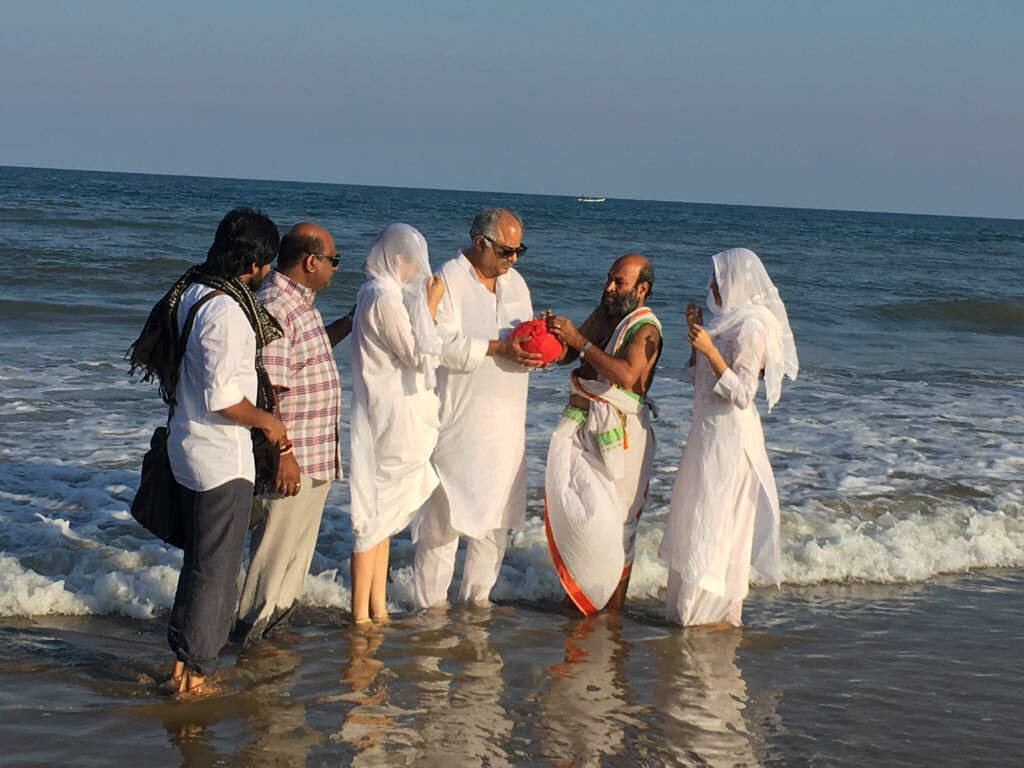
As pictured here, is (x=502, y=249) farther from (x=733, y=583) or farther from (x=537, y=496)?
(x=537, y=496)

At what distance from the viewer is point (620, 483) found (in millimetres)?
5465

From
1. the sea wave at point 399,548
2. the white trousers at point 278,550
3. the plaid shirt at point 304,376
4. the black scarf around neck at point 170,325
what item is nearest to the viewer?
the black scarf around neck at point 170,325

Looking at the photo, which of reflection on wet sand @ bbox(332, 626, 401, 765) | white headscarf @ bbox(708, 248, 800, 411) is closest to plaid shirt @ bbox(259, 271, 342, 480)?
reflection on wet sand @ bbox(332, 626, 401, 765)

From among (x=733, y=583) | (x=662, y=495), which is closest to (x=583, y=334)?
(x=733, y=583)

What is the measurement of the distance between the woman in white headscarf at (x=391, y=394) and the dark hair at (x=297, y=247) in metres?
0.29

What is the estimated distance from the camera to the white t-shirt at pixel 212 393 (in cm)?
385

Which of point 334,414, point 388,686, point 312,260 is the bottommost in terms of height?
point 388,686

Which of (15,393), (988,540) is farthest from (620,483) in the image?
(15,393)

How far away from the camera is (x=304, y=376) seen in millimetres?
4633

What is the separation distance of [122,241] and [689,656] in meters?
21.4

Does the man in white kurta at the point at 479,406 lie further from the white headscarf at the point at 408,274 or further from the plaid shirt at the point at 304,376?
the plaid shirt at the point at 304,376

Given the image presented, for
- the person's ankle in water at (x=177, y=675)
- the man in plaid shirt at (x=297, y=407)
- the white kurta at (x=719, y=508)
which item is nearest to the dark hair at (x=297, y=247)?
the man in plaid shirt at (x=297, y=407)

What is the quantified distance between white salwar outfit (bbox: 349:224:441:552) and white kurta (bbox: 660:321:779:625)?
1.12 metres

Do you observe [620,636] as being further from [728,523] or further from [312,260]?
[312,260]
